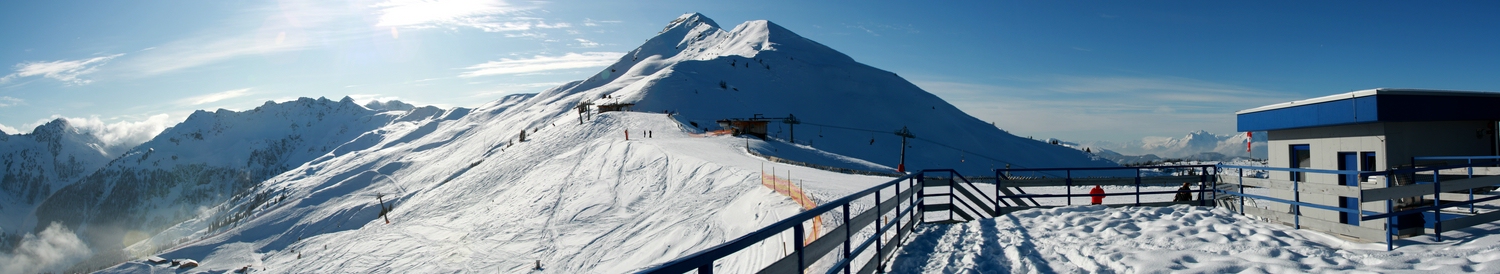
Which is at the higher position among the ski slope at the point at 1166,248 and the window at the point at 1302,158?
the window at the point at 1302,158

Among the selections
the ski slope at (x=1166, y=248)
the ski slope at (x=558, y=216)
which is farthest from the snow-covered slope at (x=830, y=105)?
the ski slope at (x=1166, y=248)

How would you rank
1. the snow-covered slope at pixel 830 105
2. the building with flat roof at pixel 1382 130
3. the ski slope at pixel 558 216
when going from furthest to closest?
the snow-covered slope at pixel 830 105 → the ski slope at pixel 558 216 → the building with flat roof at pixel 1382 130

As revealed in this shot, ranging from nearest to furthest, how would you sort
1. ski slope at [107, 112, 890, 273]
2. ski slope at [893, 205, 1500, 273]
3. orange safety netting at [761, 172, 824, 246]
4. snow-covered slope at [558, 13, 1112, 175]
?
ski slope at [893, 205, 1500, 273]
orange safety netting at [761, 172, 824, 246]
ski slope at [107, 112, 890, 273]
snow-covered slope at [558, 13, 1112, 175]

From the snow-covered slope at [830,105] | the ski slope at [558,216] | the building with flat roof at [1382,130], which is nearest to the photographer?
the building with flat roof at [1382,130]

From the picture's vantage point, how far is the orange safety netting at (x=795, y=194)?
11769 millimetres

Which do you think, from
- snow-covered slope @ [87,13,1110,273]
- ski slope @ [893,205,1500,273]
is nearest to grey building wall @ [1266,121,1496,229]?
ski slope @ [893,205,1500,273]

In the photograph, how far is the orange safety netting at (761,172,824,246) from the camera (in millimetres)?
11769

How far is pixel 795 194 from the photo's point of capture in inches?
622

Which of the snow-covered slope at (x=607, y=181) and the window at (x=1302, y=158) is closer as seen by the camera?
the window at (x=1302, y=158)

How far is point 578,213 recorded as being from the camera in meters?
22.4

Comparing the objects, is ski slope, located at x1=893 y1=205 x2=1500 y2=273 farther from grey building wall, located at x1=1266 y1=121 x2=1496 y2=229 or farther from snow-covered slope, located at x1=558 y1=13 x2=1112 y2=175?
snow-covered slope, located at x1=558 y1=13 x2=1112 y2=175

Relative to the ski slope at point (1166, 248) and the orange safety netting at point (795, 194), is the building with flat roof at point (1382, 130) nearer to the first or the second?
the ski slope at point (1166, 248)

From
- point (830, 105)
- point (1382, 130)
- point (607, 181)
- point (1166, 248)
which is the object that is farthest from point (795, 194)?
point (830, 105)

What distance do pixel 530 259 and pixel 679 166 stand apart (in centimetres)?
846
